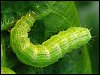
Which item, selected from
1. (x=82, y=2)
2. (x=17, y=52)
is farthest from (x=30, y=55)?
(x=82, y=2)

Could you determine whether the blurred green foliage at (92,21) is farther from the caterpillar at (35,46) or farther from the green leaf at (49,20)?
the caterpillar at (35,46)

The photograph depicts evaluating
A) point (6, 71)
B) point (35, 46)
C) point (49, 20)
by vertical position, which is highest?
point (49, 20)

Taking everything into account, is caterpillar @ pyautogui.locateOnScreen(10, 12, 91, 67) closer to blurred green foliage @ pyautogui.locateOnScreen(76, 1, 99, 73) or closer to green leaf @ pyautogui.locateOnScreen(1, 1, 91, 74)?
green leaf @ pyautogui.locateOnScreen(1, 1, 91, 74)

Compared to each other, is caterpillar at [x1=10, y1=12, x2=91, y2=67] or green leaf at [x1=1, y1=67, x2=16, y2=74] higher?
caterpillar at [x1=10, y1=12, x2=91, y2=67]

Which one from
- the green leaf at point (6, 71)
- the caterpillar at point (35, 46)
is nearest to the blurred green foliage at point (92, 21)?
the caterpillar at point (35, 46)

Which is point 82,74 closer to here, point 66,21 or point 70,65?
point 70,65

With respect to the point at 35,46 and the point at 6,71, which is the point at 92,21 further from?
the point at 6,71

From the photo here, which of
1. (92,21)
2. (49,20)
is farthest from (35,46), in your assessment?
(92,21)

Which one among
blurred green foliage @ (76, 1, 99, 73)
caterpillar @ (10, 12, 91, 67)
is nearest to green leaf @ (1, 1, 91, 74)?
caterpillar @ (10, 12, 91, 67)
